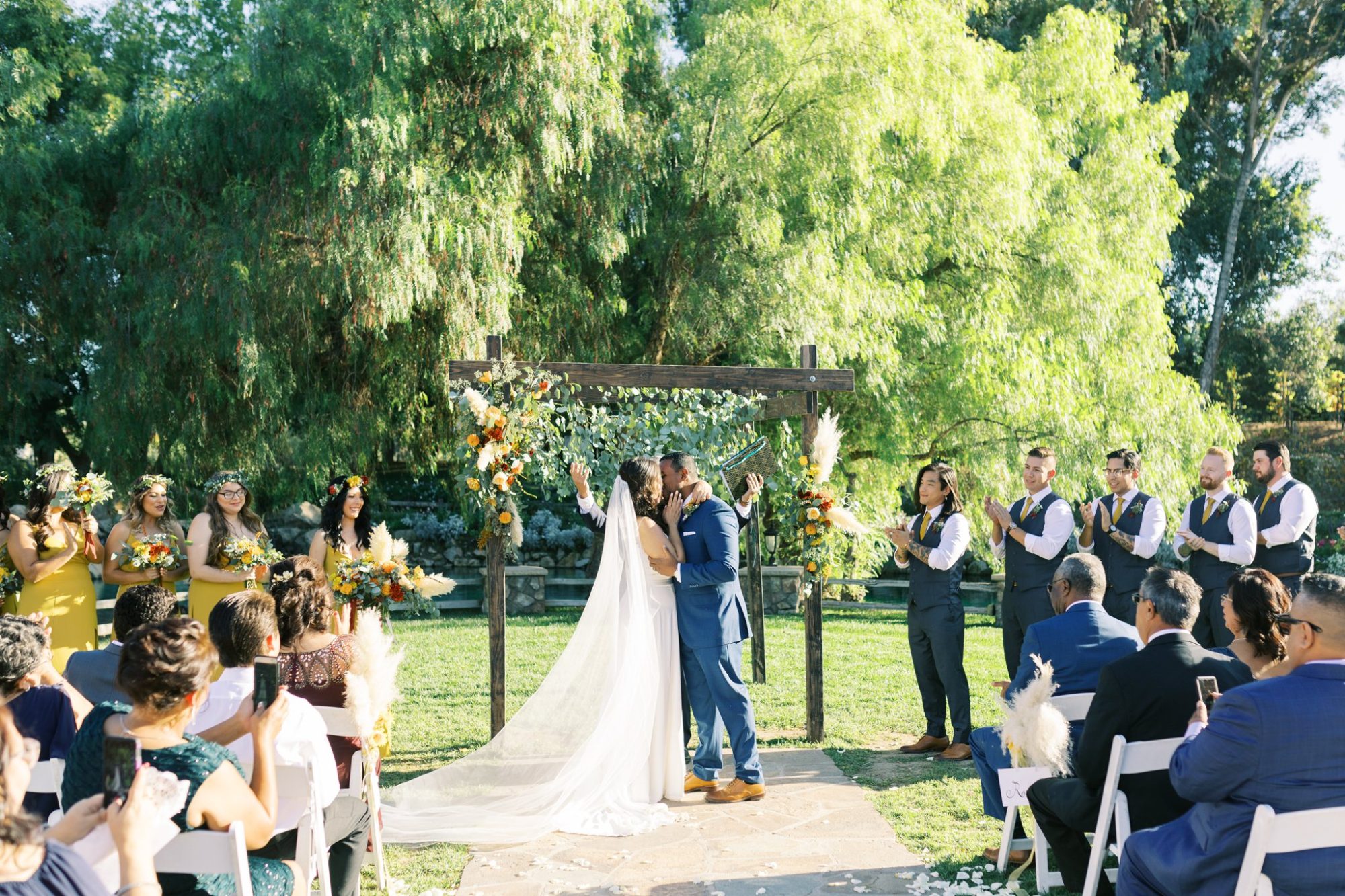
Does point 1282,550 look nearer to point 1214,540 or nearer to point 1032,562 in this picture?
point 1214,540

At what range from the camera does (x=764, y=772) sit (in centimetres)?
653

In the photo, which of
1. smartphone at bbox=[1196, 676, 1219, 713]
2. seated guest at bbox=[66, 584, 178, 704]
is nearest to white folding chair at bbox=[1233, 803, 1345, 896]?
smartphone at bbox=[1196, 676, 1219, 713]

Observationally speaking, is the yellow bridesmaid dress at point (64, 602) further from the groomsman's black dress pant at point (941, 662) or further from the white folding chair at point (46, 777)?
the groomsman's black dress pant at point (941, 662)

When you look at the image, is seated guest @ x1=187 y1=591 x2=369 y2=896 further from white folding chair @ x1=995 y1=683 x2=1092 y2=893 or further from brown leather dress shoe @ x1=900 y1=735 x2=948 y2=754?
brown leather dress shoe @ x1=900 y1=735 x2=948 y2=754

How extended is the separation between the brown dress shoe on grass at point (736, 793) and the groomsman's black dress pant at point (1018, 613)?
1972 mm

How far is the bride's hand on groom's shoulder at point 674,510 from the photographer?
239 inches

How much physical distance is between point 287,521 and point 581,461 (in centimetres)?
1105

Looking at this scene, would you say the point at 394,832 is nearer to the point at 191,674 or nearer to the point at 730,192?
the point at 191,674

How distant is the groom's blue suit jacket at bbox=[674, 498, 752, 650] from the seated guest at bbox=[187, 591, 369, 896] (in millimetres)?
2461

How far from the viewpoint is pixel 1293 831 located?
2.88 m

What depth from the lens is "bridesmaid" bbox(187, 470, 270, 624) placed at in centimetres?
655

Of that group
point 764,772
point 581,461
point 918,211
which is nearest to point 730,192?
point 918,211

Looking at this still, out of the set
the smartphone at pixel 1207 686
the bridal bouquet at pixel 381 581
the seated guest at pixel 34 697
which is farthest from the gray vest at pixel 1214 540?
the seated guest at pixel 34 697

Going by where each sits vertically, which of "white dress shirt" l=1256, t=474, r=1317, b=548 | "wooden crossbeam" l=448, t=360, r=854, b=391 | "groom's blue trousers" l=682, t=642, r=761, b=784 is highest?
"wooden crossbeam" l=448, t=360, r=854, b=391
